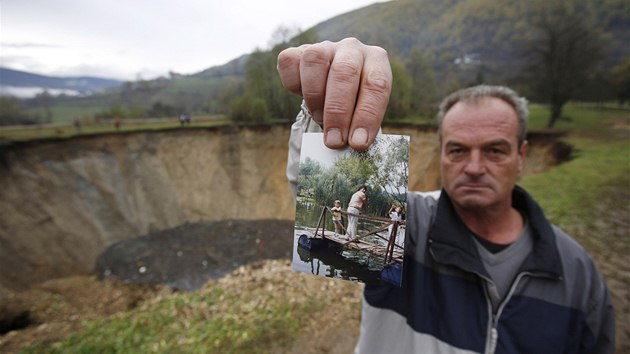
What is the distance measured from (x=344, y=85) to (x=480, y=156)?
1291mm

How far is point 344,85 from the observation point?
1.43 meters

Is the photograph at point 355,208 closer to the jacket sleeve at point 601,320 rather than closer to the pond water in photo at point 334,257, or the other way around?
the pond water in photo at point 334,257

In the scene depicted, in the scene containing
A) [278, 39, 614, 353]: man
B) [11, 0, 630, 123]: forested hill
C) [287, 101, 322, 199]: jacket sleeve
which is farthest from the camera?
[11, 0, 630, 123]: forested hill

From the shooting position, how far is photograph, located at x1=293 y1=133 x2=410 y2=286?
1283mm

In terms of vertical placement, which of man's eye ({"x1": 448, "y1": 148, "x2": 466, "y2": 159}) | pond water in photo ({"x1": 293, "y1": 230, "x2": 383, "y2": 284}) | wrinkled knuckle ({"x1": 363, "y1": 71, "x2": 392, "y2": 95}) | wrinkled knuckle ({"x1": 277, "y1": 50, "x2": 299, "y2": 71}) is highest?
wrinkled knuckle ({"x1": 277, "y1": 50, "x2": 299, "y2": 71})

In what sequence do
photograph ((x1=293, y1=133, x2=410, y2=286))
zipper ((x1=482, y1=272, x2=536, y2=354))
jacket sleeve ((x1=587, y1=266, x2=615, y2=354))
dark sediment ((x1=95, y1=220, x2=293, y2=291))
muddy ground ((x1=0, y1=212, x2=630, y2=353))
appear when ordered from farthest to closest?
dark sediment ((x1=95, y1=220, x2=293, y2=291)), muddy ground ((x1=0, y1=212, x2=630, y2=353)), jacket sleeve ((x1=587, y1=266, x2=615, y2=354)), zipper ((x1=482, y1=272, x2=536, y2=354)), photograph ((x1=293, y1=133, x2=410, y2=286))

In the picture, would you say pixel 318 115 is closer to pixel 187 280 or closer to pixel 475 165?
pixel 475 165

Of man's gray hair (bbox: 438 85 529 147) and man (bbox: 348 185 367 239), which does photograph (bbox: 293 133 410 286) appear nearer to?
man (bbox: 348 185 367 239)

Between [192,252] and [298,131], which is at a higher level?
[298,131]

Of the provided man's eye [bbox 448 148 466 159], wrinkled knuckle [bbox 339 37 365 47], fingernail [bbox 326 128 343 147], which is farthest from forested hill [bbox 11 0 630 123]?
fingernail [bbox 326 128 343 147]

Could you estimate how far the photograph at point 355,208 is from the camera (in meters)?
1.28

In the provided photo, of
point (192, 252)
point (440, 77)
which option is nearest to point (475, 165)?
point (192, 252)

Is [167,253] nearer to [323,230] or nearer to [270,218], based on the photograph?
[270,218]

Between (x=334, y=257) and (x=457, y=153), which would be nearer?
(x=334, y=257)
